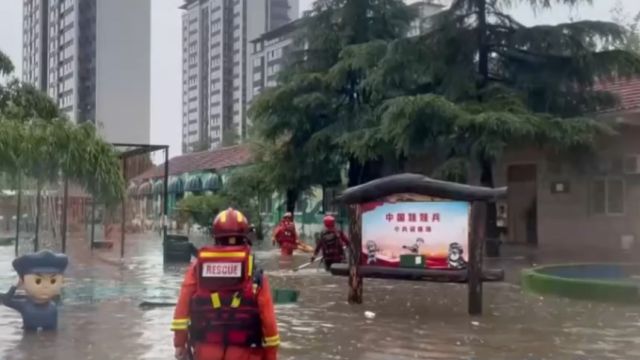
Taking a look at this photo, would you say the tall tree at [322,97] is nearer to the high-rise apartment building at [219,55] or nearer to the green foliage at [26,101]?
the green foliage at [26,101]

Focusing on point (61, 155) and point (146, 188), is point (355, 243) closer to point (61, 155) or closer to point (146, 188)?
point (61, 155)

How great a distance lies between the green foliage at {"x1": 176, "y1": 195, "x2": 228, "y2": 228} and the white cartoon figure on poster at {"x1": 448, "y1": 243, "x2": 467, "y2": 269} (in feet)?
86.0

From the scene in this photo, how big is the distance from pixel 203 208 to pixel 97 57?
52.2 meters

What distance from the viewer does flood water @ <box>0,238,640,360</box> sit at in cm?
980

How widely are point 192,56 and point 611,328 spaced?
4234 inches

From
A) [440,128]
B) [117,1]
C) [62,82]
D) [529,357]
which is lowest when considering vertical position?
[529,357]

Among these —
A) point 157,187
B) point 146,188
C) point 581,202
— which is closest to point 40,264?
point 581,202

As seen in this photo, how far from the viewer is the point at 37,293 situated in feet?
36.9

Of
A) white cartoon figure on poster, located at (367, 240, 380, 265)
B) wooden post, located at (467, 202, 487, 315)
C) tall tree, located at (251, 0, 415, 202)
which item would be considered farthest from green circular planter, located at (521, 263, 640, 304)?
tall tree, located at (251, 0, 415, 202)

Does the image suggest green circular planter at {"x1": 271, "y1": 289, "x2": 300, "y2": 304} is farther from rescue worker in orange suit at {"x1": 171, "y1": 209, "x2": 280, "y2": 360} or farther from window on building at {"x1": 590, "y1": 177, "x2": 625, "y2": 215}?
window on building at {"x1": 590, "y1": 177, "x2": 625, "y2": 215}

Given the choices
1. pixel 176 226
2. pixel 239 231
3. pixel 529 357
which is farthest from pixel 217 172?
pixel 239 231

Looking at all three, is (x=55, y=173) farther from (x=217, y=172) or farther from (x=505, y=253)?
(x=217, y=172)

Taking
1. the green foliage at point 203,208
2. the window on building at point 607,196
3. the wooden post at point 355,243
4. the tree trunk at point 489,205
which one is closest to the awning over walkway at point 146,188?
the green foliage at point 203,208

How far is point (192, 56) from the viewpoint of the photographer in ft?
379
